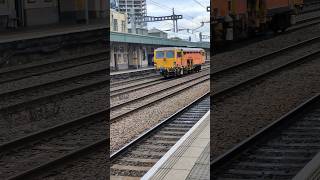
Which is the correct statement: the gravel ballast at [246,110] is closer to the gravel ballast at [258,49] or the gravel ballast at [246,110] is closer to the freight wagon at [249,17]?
the gravel ballast at [258,49]

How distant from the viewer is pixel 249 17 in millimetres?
2514

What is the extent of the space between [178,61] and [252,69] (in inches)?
451

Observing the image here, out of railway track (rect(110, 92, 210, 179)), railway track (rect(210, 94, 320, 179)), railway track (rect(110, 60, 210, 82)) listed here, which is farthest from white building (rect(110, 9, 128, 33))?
railway track (rect(110, 92, 210, 179))

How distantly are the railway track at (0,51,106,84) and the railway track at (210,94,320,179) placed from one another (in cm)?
125

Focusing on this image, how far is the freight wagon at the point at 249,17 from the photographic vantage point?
2367 mm

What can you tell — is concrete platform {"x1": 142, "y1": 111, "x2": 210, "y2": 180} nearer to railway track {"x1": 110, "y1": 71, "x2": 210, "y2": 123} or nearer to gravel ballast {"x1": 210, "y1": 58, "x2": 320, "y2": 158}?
gravel ballast {"x1": 210, "y1": 58, "x2": 320, "y2": 158}

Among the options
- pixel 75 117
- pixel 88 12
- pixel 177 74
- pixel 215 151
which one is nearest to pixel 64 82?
pixel 75 117

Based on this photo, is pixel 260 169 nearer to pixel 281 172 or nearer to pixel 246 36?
pixel 281 172

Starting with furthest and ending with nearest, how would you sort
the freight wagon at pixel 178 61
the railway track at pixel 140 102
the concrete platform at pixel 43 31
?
1. the freight wagon at pixel 178 61
2. the railway track at pixel 140 102
3. the concrete platform at pixel 43 31

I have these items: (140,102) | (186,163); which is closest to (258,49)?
(186,163)

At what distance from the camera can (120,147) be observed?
494 centimetres

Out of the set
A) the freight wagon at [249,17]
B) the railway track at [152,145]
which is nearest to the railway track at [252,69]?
the freight wagon at [249,17]

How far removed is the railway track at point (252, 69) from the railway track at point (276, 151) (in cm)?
47

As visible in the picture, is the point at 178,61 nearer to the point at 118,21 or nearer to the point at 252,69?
the point at 118,21
